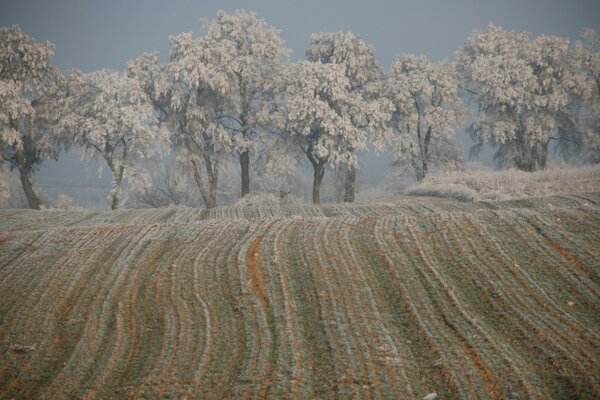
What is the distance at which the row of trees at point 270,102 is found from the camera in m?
41.0

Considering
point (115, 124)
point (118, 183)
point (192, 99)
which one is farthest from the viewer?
point (118, 183)

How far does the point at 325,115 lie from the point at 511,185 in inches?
592

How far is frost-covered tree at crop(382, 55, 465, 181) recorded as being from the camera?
46.7 metres

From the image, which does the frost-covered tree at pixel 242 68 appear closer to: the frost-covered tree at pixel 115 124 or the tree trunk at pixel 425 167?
the frost-covered tree at pixel 115 124

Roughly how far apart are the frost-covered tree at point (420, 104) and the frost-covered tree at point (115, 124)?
21.3m

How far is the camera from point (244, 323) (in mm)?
15180

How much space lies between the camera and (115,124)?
40031 millimetres

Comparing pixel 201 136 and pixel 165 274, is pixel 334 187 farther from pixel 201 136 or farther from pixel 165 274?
pixel 165 274

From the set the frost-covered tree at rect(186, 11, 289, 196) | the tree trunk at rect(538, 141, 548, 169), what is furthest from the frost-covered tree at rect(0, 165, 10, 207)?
the tree trunk at rect(538, 141, 548, 169)

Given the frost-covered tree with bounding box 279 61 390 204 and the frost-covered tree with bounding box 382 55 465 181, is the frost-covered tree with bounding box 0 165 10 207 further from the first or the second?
the frost-covered tree with bounding box 382 55 465 181

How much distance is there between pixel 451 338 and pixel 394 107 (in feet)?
110

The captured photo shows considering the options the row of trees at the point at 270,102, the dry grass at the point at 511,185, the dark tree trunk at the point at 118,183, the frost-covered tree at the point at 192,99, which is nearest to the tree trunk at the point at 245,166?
the row of trees at the point at 270,102

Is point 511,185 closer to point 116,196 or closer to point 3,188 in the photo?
point 116,196

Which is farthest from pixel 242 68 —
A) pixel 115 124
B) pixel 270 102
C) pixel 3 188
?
pixel 3 188
